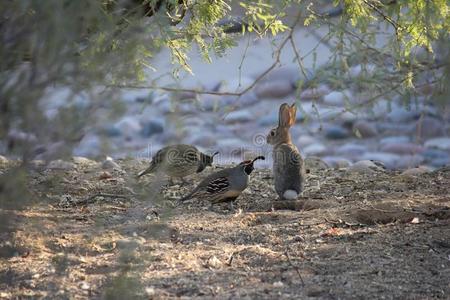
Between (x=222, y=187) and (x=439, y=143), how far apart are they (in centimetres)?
571

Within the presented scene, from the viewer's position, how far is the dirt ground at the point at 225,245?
428 cm

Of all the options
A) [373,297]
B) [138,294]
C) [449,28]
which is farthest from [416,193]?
[138,294]

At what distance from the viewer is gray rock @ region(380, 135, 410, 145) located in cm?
1162

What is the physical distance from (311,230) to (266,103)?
25.7 feet

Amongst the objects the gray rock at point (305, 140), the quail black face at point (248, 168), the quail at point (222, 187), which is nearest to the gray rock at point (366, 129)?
the gray rock at point (305, 140)

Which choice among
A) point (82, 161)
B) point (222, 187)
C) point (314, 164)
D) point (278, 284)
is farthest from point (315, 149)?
point (278, 284)

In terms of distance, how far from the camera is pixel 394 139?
38.4 ft

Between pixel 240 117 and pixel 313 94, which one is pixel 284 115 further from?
pixel 240 117

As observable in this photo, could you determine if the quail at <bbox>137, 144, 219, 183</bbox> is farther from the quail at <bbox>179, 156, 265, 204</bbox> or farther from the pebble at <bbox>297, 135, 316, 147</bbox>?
the pebble at <bbox>297, 135, 316, 147</bbox>

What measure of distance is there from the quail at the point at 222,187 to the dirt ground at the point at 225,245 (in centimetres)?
11

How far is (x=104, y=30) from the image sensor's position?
399cm

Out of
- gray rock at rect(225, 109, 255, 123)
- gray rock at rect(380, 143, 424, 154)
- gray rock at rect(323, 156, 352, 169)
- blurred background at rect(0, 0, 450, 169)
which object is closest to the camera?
blurred background at rect(0, 0, 450, 169)

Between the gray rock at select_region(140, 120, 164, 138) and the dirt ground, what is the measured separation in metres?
4.83

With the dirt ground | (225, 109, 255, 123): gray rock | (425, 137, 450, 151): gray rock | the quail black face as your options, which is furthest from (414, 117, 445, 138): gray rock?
the quail black face
